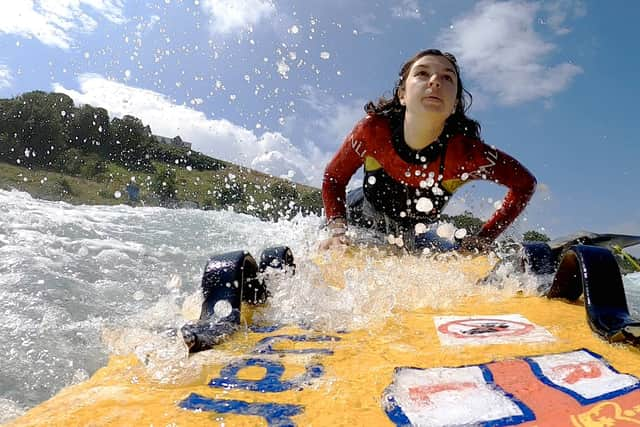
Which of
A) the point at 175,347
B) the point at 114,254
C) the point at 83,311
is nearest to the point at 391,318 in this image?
the point at 175,347

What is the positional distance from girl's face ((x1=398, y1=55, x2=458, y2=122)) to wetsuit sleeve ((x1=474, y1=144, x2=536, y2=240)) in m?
0.45

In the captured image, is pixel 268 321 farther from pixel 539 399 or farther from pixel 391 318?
pixel 539 399

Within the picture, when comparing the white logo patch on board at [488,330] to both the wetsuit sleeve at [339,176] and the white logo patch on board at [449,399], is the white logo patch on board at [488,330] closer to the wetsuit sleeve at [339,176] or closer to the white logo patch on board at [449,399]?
the white logo patch on board at [449,399]

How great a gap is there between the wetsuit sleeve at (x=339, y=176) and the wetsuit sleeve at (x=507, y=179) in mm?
950

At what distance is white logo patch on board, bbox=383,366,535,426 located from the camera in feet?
3.35

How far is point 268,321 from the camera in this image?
6.74ft

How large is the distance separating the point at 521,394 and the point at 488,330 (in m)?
0.55

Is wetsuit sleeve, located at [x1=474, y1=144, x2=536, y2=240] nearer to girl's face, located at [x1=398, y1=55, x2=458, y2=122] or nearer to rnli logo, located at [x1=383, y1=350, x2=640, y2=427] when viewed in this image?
girl's face, located at [x1=398, y1=55, x2=458, y2=122]

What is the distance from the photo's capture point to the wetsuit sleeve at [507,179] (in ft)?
11.9

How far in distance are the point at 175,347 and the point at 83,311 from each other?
6.28 feet

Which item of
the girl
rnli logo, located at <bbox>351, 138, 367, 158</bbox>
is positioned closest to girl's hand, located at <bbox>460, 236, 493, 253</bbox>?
the girl

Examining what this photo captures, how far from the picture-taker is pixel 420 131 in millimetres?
3584

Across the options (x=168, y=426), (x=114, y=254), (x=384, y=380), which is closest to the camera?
(x=168, y=426)

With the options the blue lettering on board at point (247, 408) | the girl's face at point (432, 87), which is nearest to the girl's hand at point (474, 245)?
the girl's face at point (432, 87)
